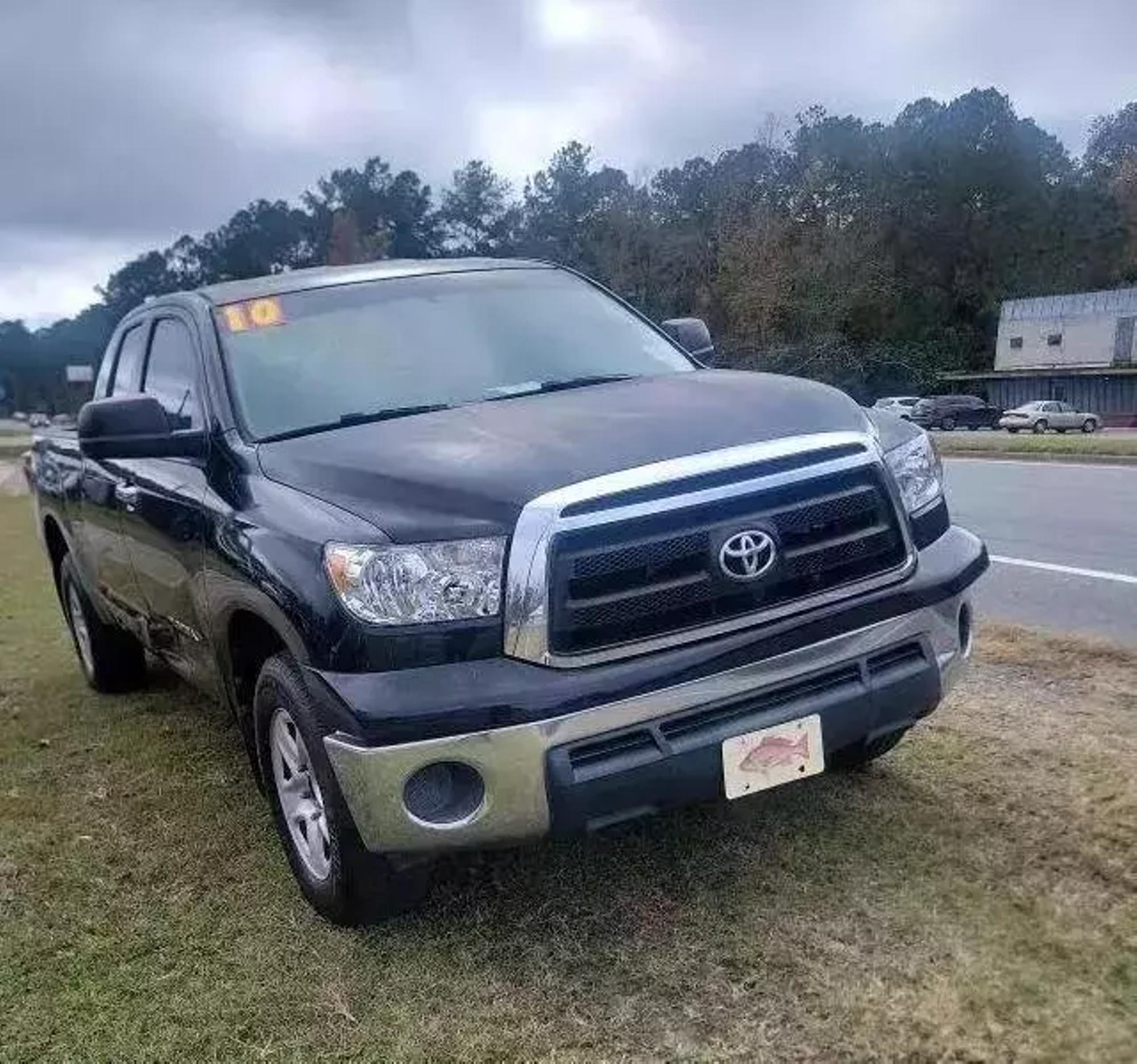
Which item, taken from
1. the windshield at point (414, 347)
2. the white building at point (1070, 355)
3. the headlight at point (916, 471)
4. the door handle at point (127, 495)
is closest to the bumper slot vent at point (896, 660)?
the headlight at point (916, 471)

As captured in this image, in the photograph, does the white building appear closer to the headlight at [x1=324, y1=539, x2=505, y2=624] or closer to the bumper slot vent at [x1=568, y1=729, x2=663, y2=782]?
the bumper slot vent at [x1=568, y1=729, x2=663, y2=782]

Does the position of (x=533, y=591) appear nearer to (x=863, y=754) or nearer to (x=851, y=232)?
(x=863, y=754)

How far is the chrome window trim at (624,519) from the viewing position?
2869 mm

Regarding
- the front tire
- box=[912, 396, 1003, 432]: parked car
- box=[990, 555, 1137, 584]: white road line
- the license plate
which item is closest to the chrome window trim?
the license plate

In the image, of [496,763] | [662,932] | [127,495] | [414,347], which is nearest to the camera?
[496,763]

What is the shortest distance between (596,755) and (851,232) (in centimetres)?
6063

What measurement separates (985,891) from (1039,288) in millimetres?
66902

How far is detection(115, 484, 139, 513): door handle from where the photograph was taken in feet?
14.9

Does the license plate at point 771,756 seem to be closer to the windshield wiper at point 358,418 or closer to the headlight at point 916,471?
the headlight at point 916,471

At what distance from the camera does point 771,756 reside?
309 centimetres

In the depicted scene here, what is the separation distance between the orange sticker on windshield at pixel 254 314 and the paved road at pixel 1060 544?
447cm

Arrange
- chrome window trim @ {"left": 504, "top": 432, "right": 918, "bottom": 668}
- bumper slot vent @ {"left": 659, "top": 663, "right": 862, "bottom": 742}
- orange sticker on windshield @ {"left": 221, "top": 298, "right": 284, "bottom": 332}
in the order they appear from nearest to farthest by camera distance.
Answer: chrome window trim @ {"left": 504, "top": 432, "right": 918, "bottom": 668}
bumper slot vent @ {"left": 659, "top": 663, "right": 862, "bottom": 742}
orange sticker on windshield @ {"left": 221, "top": 298, "right": 284, "bottom": 332}

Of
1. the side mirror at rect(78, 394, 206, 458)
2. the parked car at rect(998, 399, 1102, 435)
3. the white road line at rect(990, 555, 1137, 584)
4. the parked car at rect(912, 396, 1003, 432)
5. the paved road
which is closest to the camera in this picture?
the side mirror at rect(78, 394, 206, 458)

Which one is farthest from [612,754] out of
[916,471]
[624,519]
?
[916,471]
